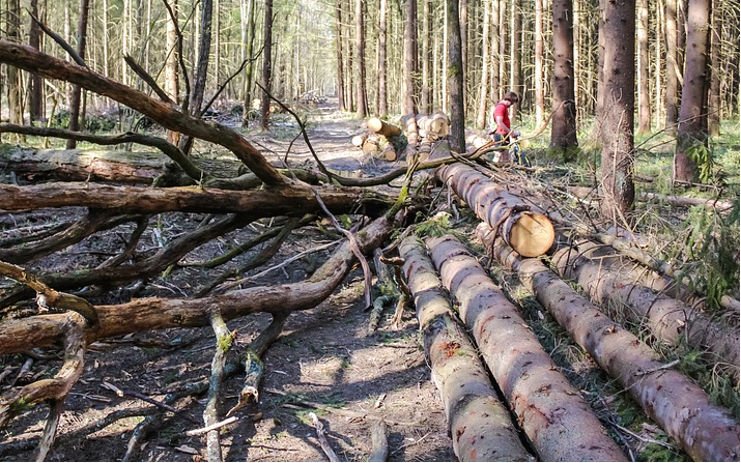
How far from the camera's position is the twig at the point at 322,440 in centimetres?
285

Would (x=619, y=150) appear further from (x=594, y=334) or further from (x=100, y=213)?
(x=100, y=213)

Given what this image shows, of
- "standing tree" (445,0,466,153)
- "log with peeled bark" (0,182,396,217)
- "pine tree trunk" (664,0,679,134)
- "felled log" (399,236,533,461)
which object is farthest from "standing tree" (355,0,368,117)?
"felled log" (399,236,533,461)

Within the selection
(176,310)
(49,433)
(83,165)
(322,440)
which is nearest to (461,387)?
(322,440)

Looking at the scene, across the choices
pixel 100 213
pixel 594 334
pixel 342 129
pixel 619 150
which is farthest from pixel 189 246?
pixel 342 129

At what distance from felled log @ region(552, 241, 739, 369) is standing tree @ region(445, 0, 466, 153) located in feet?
18.0

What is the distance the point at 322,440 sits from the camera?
116 inches

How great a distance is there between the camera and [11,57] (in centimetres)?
282

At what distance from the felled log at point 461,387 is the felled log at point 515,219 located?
0.80 meters

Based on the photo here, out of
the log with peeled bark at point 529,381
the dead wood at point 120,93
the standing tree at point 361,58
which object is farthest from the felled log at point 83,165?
the standing tree at point 361,58

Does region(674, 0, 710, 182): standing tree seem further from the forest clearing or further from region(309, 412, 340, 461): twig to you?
region(309, 412, 340, 461): twig

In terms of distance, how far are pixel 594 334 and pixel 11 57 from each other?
352cm

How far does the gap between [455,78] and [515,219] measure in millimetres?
5790

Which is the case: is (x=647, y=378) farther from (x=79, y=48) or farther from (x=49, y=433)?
(x=79, y=48)

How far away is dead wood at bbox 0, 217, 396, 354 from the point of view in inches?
112
